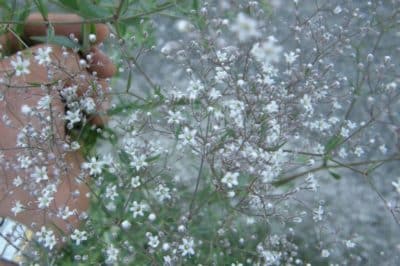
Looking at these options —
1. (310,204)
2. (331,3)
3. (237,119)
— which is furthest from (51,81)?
(310,204)

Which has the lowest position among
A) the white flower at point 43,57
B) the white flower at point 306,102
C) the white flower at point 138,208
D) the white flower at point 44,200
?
the white flower at point 44,200

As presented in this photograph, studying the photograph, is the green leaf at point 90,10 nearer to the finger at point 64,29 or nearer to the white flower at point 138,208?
the finger at point 64,29

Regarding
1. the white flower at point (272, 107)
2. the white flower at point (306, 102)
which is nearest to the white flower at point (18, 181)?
the white flower at point (272, 107)

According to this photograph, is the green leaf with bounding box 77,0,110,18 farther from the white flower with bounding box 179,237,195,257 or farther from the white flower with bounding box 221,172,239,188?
the white flower with bounding box 179,237,195,257

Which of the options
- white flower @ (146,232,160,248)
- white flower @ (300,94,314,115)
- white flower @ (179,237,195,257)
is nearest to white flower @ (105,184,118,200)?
white flower @ (146,232,160,248)

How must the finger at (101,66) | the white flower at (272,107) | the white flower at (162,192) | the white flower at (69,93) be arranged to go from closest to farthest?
1. the white flower at (272,107)
2. the white flower at (69,93)
3. the white flower at (162,192)
4. the finger at (101,66)

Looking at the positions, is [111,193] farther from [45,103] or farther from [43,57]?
[43,57]

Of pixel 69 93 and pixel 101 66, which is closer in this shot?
pixel 69 93

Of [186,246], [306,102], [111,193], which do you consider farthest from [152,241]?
[306,102]
